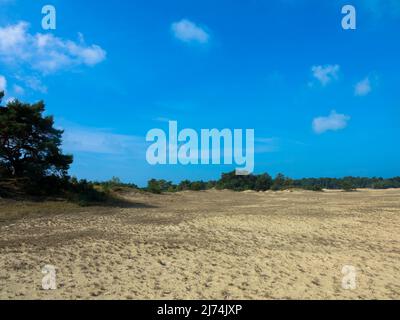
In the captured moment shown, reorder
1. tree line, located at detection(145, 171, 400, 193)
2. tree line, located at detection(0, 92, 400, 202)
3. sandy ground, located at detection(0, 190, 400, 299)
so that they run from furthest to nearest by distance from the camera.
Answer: tree line, located at detection(145, 171, 400, 193)
tree line, located at detection(0, 92, 400, 202)
sandy ground, located at detection(0, 190, 400, 299)

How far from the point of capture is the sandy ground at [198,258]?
7.50m

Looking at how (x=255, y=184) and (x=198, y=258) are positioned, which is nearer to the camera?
(x=198, y=258)

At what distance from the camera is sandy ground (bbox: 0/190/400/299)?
750 centimetres

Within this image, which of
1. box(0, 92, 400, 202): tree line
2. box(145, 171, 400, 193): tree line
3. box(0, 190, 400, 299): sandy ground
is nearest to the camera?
box(0, 190, 400, 299): sandy ground

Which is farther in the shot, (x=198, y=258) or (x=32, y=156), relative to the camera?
(x=32, y=156)

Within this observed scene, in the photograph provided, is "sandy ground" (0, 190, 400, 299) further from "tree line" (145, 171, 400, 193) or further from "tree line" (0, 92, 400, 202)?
"tree line" (145, 171, 400, 193)

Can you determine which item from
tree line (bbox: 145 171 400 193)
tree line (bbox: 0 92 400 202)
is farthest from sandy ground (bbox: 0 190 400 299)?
tree line (bbox: 145 171 400 193)

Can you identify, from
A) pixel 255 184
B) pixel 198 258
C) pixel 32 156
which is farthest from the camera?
pixel 255 184

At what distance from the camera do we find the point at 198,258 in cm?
1013

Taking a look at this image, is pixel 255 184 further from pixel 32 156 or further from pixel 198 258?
pixel 198 258

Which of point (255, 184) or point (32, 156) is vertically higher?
point (32, 156)

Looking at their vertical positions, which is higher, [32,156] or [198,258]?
[32,156]

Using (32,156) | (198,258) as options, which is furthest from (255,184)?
(198,258)

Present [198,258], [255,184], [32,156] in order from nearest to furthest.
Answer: [198,258] → [32,156] → [255,184]
